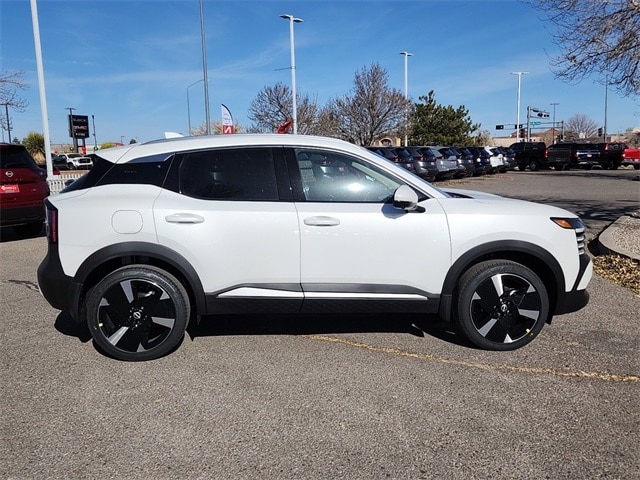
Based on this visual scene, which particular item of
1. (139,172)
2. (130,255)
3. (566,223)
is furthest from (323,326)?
(566,223)

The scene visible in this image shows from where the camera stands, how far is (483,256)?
4.08 meters

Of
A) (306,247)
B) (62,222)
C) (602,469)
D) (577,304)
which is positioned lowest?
(602,469)

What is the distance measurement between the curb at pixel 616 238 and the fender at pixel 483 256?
3.37 m

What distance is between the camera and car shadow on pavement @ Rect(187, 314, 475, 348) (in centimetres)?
461

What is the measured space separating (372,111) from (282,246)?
37466 millimetres

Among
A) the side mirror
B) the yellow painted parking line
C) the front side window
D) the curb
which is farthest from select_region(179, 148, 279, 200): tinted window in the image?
the curb

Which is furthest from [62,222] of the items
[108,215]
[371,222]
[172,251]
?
[371,222]

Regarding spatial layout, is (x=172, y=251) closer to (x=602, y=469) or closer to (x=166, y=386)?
(x=166, y=386)

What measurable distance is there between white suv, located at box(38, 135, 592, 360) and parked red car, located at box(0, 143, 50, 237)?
5661 millimetres

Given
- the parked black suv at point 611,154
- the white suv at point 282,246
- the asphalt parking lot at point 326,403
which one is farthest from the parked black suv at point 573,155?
the white suv at point 282,246

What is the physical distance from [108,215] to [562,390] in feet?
11.3

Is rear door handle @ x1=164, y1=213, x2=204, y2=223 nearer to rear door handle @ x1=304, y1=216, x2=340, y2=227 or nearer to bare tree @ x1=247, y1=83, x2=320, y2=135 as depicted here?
rear door handle @ x1=304, y1=216, x2=340, y2=227

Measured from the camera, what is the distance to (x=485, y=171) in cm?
2900

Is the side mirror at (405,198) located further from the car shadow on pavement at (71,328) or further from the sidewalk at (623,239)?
the sidewalk at (623,239)
